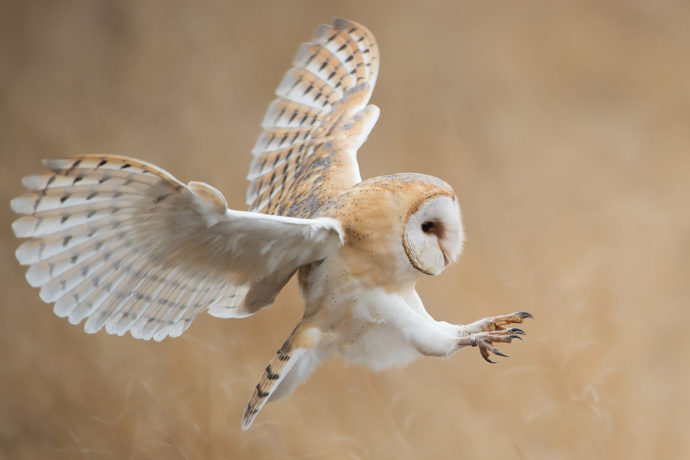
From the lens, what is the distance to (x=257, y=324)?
2.74m

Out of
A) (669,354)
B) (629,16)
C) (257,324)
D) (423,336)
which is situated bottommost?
(257,324)

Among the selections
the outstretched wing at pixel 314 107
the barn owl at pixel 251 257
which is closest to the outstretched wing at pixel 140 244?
the barn owl at pixel 251 257

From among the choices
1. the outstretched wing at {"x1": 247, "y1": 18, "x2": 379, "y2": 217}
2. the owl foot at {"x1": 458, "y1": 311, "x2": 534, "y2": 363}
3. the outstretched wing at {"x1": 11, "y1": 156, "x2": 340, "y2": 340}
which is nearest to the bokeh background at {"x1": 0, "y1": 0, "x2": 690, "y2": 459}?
the outstretched wing at {"x1": 247, "y1": 18, "x2": 379, "y2": 217}

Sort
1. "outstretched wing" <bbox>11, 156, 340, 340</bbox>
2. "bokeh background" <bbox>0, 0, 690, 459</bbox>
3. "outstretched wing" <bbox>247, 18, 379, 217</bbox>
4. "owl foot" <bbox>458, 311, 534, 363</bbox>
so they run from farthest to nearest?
"bokeh background" <bbox>0, 0, 690, 459</bbox> < "outstretched wing" <bbox>247, 18, 379, 217</bbox> < "owl foot" <bbox>458, 311, 534, 363</bbox> < "outstretched wing" <bbox>11, 156, 340, 340</bbox>

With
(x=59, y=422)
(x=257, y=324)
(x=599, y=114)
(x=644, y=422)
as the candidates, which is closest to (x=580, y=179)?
(x=599, y=114)

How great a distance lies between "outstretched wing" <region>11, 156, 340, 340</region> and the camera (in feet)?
3.39

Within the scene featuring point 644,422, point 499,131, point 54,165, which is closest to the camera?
point 54,165

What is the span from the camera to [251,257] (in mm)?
1231

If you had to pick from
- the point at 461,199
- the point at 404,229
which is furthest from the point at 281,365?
the point at 461,199

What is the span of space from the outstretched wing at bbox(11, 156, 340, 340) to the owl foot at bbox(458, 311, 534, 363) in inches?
9.1

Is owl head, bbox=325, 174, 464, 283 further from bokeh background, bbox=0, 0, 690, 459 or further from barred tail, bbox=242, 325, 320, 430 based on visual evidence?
bokeh background, bbox=0, 0, 690, 459

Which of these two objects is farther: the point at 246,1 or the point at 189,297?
the point at 246,1

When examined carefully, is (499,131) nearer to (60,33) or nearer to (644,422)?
(644,422)

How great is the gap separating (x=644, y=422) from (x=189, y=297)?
1.81 metres
